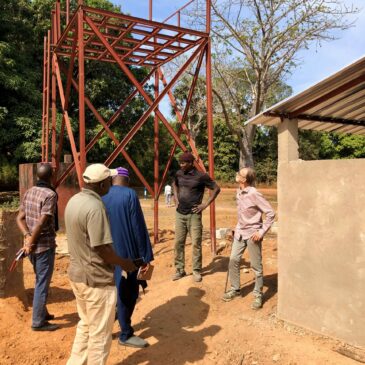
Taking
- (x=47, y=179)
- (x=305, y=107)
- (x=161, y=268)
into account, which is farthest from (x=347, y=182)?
(x=161, y=268)

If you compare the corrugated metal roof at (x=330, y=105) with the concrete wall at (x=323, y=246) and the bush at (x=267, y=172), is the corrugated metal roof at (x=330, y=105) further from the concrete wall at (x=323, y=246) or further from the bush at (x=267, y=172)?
the bush at (x=267, y=172)

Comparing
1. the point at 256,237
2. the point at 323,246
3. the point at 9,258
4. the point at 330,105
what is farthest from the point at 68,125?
the point at 323,246

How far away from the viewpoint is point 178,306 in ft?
16.4

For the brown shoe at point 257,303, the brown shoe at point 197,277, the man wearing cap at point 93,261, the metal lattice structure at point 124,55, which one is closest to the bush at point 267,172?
the metal lattice structure at point 124,55

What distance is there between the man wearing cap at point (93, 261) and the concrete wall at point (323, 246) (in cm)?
207

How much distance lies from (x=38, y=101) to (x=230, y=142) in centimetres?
1814

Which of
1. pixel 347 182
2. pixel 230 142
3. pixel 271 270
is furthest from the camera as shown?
pixel 230 142

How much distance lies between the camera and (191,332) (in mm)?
4422

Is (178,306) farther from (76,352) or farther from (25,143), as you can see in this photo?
(25,143)

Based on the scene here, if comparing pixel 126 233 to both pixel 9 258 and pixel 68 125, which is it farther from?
pixel 68 125

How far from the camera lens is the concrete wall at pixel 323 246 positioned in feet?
12.2

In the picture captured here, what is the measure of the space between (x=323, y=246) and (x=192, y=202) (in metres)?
1.96

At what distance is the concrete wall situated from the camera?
12.2ft

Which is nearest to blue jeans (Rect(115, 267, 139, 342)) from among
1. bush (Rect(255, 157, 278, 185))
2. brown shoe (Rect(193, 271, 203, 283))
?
brown shoe (Rect(193, 271, 203, 283))
